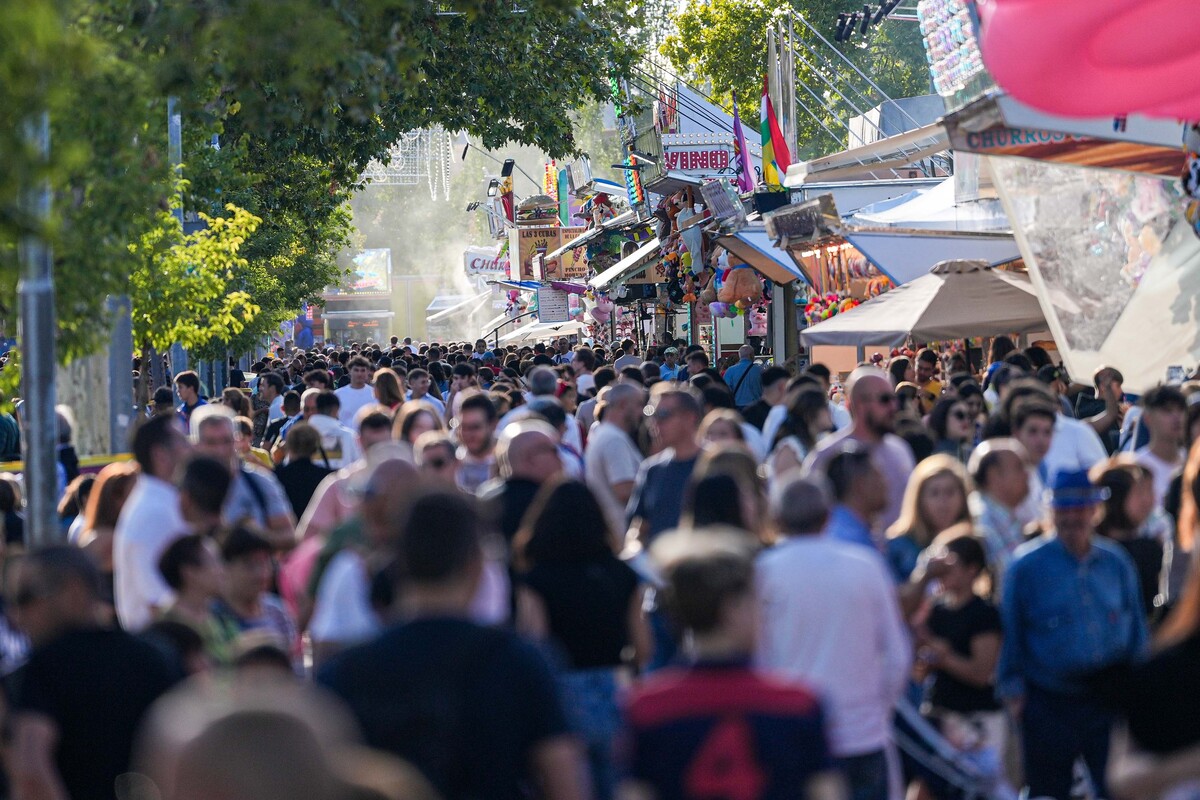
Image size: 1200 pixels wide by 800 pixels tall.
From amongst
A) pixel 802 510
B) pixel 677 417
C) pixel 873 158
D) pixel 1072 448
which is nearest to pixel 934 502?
pixel 802 510

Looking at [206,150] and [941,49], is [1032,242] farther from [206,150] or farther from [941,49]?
[206,150]

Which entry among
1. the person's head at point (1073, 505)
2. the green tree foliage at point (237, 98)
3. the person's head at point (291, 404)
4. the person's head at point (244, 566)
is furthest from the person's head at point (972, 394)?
the person's head at point (244, 566)

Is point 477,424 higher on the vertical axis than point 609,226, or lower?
lower

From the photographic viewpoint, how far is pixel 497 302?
10644cm

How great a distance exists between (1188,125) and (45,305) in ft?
29.0

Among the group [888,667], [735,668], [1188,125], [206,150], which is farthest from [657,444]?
[206,150]

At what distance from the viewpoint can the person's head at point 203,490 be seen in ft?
21.6

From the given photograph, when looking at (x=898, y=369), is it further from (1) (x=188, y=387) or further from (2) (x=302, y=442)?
(1) (x=188, y=387)

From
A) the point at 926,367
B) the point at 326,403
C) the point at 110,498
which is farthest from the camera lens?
the point at 926,367

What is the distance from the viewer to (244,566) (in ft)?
19.7

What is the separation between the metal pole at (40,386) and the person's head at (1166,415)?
522 centimetres

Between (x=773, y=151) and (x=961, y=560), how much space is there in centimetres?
1948

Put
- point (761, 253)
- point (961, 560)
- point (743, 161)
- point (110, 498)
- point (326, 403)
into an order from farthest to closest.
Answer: point (743, 161)
point (761, 253)
point (326, 403)
point (110, 498)
point (961, 560)

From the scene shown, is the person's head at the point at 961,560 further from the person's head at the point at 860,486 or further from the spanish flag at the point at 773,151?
the spanish flag at the point at 773,151
